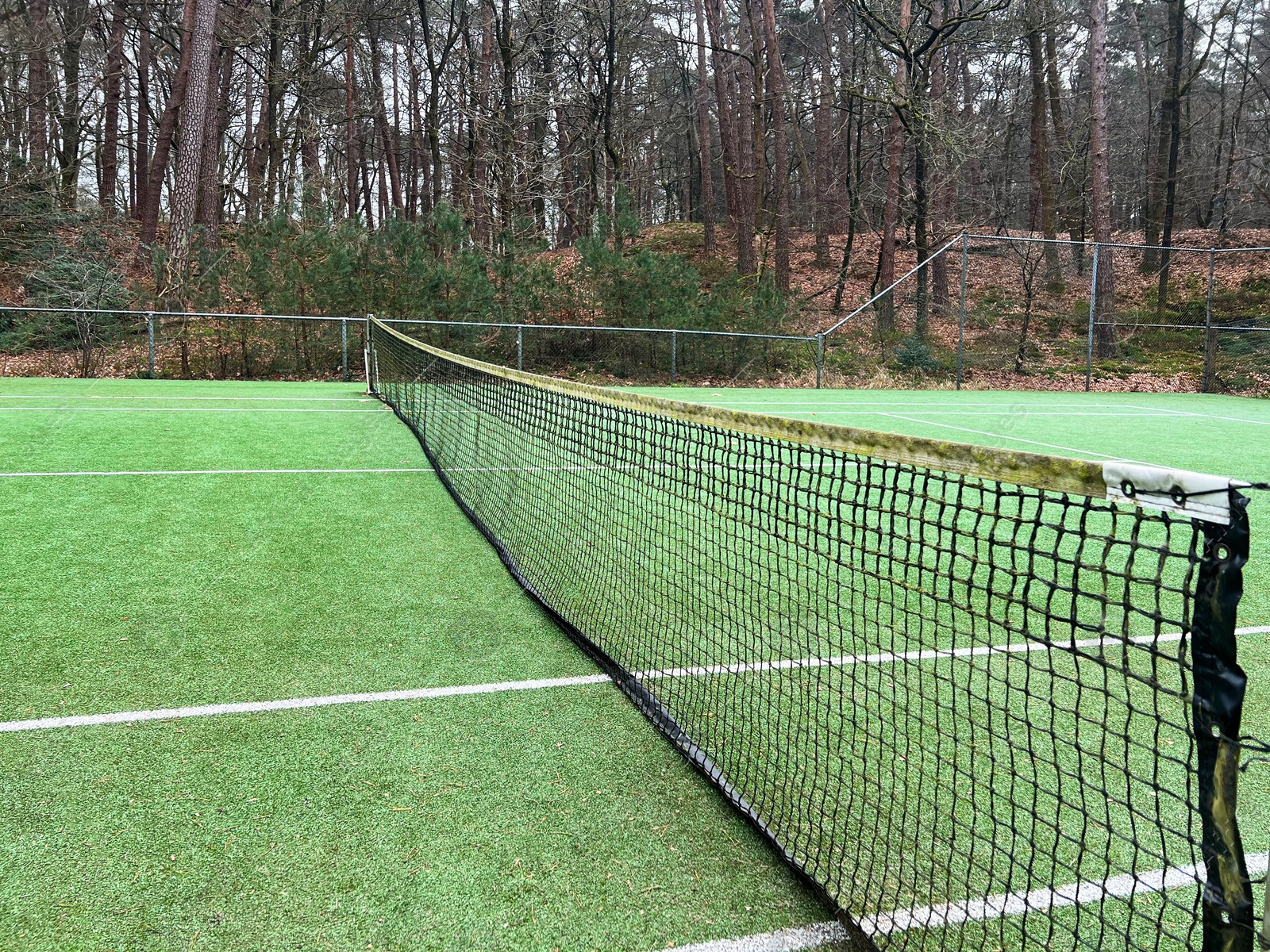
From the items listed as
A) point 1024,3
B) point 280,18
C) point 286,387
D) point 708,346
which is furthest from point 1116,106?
point 286,387

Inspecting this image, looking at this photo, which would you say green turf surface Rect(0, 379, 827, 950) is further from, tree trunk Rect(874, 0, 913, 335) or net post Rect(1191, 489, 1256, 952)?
tree trunk Rect(874, 0, 913, 335)

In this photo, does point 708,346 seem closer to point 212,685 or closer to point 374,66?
point 212,685

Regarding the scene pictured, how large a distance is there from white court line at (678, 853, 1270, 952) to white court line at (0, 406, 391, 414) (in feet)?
35.5

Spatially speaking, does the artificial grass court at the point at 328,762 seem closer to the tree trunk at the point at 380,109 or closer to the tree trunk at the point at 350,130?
the tree trunk at the point at 350,130

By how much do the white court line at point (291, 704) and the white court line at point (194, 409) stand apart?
357 inches

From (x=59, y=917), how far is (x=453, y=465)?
6.05 metres

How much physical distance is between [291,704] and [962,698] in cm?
245

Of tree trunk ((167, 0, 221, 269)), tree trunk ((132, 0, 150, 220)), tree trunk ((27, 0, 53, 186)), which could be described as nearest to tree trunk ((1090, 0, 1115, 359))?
tree trunk ((167, 0, 221, 269))

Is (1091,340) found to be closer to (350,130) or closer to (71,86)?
(350,130)

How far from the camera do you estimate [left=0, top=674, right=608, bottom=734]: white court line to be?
293cm

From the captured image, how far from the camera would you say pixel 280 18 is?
21.9m

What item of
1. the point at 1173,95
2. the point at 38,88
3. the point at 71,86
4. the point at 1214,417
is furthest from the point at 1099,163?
the point at 38,88

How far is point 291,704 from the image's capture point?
10.3ft

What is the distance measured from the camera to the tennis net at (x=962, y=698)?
55.5 inches
